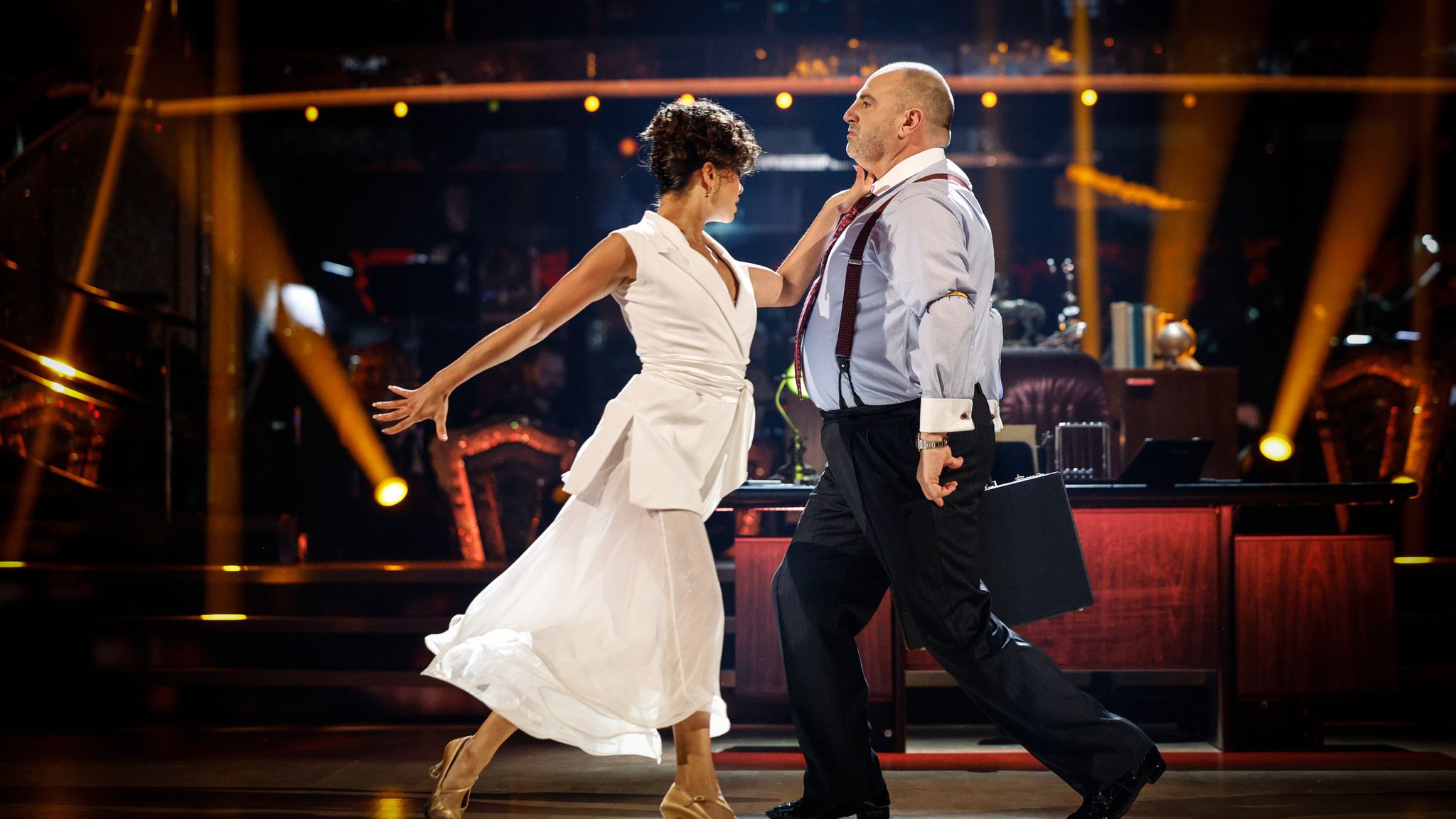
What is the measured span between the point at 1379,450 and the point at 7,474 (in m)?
7.06

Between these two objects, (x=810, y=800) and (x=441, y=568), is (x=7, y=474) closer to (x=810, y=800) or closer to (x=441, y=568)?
(x=441, y=568)

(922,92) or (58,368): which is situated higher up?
(922,92)

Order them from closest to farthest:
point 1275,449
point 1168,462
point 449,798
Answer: point 449,798 → point 1168,462 → point 1275,449

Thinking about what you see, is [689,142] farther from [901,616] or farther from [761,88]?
[761,88]

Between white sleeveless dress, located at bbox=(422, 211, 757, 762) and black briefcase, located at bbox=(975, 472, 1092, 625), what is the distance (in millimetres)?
589

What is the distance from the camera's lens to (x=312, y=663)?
4.89m

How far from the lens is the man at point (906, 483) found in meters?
2.42

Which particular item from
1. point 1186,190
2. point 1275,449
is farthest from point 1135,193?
point 1275,449

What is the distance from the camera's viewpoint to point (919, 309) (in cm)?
240

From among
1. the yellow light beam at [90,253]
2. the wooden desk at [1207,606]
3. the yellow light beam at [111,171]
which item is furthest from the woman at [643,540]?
the yellow light beam at [111,171]

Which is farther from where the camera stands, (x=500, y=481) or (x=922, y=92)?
(x=500, y=481)

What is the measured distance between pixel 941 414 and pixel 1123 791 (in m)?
0.84

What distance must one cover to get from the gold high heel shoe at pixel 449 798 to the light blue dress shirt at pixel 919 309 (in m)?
1.08

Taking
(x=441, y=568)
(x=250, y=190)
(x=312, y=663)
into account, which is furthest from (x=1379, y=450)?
(x=250, y=190)
